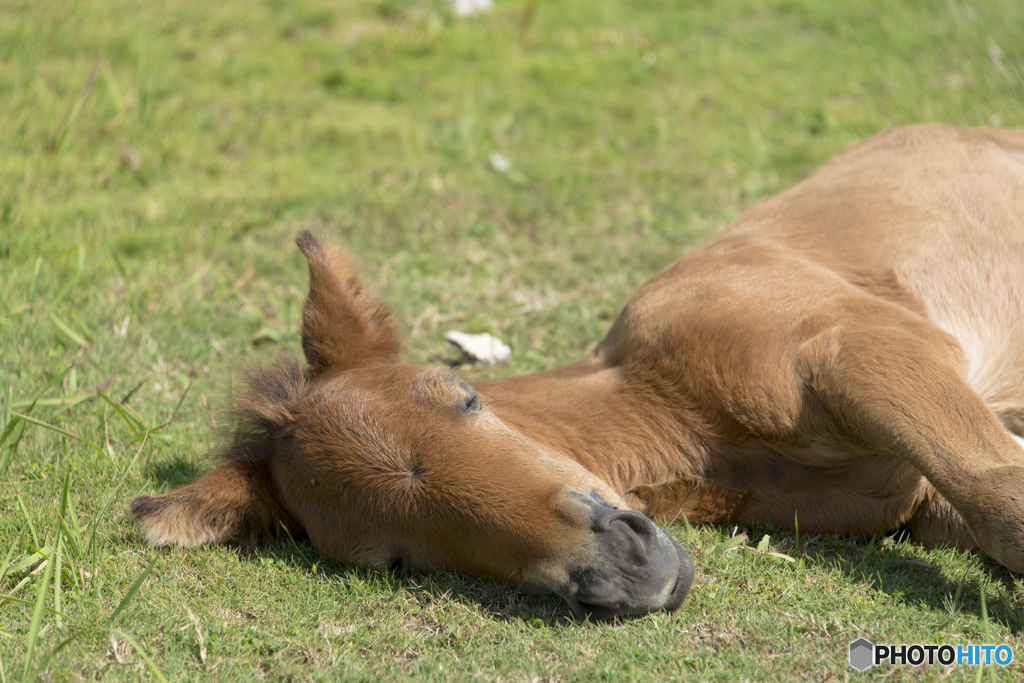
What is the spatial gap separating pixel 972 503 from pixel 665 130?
5.27 m

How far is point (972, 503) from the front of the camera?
2766mm

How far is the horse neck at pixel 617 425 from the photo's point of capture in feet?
10.8

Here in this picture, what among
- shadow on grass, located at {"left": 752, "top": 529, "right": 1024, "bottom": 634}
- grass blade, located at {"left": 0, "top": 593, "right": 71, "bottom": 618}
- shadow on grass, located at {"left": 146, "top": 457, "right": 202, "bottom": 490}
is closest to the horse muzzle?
shadow on grass, located at {"left": 752, "top": 529, "right": 1024, "bottom": 634}

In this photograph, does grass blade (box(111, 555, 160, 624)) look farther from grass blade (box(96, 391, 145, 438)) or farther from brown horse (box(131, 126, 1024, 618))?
grass blade (box(96, 391, 145, 438))

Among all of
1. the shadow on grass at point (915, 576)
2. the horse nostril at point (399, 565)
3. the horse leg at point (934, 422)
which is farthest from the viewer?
the horse nostril at point (399, 565)

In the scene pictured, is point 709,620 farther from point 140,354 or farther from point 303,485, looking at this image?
point 140,354

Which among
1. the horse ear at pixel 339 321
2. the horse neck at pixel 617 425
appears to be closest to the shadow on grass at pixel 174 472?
the horse ear at pixel 339 321

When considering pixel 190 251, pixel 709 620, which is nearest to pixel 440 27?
pixel 190 251

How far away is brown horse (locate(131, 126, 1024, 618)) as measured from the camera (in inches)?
109

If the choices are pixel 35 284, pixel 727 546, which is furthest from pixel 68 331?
pixel 727 546

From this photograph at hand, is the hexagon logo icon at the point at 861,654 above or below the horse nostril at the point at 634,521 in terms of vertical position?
below

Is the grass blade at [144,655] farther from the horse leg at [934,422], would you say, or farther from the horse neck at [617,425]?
the horse leg at [934,422]

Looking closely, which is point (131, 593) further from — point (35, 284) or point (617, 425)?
point (35, 284)

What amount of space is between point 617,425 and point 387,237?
3187mm
